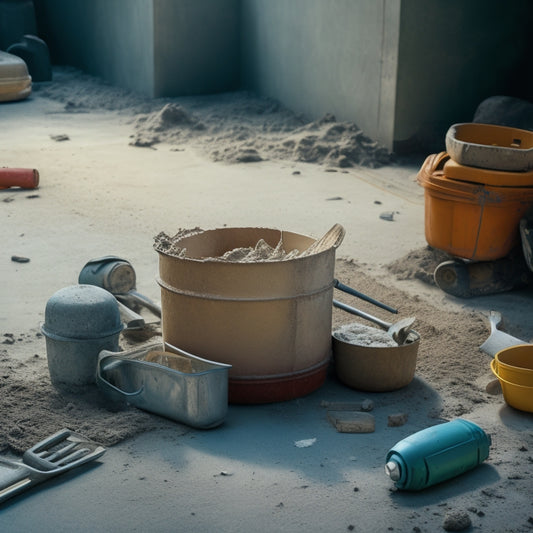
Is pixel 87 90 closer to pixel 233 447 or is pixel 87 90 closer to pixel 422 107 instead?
pixel 422 107

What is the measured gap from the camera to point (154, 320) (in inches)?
197

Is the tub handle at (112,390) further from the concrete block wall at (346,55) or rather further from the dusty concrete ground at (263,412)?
the concrete block wall at (346,55)

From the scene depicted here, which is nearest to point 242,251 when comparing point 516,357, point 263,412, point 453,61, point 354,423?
point 263,412

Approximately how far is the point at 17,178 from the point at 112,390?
4.81 m

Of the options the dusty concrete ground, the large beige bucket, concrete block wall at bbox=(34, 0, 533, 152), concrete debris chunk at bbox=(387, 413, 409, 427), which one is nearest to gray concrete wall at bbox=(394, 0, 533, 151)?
concrete block wall at bbox=(34, 0, 533, 152)

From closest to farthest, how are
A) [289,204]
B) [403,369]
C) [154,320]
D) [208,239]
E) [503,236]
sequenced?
[403,369] < [208,239] < [154,320] < [503,236] < [289,204]

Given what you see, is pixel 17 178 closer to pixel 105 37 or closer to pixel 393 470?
pixel 393 470

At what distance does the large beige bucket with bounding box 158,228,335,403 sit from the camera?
380 centimetres

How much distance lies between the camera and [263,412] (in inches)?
155

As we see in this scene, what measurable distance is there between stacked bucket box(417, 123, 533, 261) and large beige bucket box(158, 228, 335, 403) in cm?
171

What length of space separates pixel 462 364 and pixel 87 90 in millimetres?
11309

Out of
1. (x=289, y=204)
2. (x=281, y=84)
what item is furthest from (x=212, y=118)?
(x=289, y=204)

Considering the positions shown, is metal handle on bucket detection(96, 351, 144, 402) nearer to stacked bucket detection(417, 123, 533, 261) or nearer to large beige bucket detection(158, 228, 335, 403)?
large beige bucket detection(158, 228, 335, 403)

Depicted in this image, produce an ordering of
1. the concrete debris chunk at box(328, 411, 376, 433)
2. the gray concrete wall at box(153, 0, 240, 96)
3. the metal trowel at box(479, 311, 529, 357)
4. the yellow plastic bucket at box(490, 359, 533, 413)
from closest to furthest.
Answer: the concrete debris chunk at box(328, 411, 376, 433), the yellow plastic bucket at box(490, 359, 533, 413), the metal trowel at box(479, 311, 529, 357), the gray concrete wall at box(153, 0, 240, 96)
